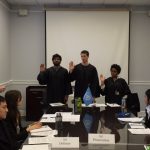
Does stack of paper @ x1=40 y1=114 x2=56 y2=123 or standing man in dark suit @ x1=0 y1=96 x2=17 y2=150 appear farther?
stack of paper @ x1=40 y1=114 x2=56 y2=123

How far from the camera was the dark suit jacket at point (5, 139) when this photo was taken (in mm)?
2385

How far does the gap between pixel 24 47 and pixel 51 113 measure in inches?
143

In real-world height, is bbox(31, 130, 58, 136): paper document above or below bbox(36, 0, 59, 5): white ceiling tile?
below

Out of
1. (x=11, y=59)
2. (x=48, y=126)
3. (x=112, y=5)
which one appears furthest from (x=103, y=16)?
(x=48, y=126)

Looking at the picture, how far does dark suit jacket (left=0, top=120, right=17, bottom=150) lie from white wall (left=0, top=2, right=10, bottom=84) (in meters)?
3.60

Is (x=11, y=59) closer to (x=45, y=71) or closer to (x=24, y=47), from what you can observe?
(x=24, y=47)

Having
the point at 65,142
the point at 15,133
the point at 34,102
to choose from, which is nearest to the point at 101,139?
the point at 65,142

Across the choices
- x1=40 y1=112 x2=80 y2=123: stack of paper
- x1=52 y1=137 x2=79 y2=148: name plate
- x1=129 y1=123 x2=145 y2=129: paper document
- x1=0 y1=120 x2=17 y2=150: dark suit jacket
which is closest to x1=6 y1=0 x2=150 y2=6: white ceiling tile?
x1=40 y1=112 x2=80 y2=123: stack of paper

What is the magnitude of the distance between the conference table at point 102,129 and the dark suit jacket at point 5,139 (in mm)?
409

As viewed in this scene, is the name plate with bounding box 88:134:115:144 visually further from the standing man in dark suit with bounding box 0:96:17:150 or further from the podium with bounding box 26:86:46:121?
the podium with bounding box 26:86:46:121

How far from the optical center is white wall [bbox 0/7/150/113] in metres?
6.73

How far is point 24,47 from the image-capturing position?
6.81 metres

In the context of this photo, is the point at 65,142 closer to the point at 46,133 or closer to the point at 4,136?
the point at 46,133

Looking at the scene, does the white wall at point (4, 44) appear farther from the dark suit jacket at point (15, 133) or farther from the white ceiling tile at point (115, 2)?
the dark suit jacket at point (15, 133)
